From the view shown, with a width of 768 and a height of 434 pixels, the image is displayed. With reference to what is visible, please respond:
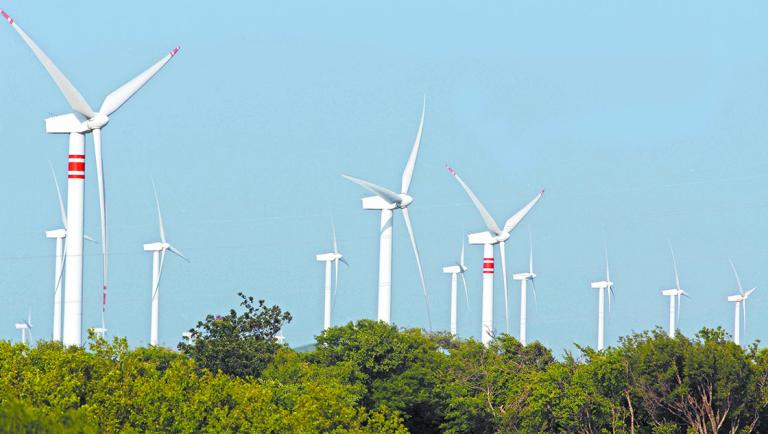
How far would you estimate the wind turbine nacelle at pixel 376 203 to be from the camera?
10500 centimetres

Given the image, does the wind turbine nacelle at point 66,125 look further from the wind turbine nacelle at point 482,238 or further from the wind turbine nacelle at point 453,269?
the wind turbine nacelle at point 453,269

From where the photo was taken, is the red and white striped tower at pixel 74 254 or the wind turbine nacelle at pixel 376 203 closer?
the red and white striped tower at pixel 74 254

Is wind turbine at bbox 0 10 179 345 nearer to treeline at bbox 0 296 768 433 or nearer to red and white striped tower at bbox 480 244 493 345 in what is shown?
treeline at bbox 0 296 768 433

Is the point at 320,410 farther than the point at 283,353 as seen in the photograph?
No

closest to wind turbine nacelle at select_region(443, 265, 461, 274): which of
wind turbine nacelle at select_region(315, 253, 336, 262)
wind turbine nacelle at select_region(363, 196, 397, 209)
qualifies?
wind turbine nacelle at select_region(315, 253, 336, 262)

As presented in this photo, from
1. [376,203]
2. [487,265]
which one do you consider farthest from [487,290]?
[376,203]

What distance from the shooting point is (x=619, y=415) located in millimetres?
86938

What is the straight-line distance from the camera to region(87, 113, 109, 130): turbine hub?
7450 cm

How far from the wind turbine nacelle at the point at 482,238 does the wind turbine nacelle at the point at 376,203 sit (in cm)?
2256

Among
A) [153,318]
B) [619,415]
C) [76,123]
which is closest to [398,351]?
[619,415]

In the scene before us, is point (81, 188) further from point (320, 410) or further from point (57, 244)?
point (57, 244)

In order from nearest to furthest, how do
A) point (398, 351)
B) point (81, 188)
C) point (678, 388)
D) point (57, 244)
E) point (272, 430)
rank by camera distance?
1. point (272, 430)
2. point (81, 188)
3. point (678, 388)
4. point (398, 351)
5. point (57, 244)

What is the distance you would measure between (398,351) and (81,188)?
33834mm

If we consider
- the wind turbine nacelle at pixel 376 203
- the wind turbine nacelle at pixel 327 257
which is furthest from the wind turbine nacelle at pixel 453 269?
the wind turbine nacelle at pixel 376 203
